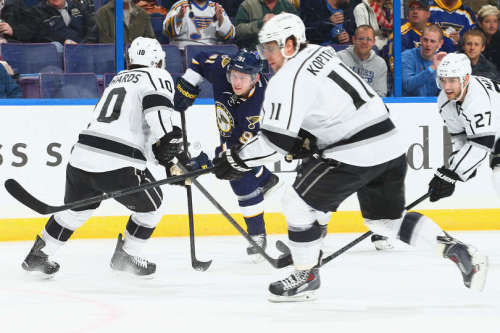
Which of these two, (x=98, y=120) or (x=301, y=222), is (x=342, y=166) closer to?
(x=301, y=222)

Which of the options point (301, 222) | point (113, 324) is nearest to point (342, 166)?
point (301, 222)

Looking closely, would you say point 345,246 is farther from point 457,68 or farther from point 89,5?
point 89,5

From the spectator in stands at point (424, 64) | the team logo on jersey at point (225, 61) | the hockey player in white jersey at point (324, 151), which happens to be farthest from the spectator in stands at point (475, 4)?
the hockey player in white jersey at point (324, 151)

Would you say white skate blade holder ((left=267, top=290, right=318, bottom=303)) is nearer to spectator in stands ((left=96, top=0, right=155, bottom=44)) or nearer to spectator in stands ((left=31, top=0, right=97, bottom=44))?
spectator in stands ((left=96, top=0, right=155, bottom=44))

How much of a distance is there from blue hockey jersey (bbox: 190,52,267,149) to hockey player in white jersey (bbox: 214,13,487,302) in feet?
3.49

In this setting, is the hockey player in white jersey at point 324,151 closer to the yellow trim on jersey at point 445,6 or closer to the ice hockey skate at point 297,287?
the ice hockey skate at point 297,287

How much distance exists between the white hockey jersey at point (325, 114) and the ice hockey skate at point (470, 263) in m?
0.41

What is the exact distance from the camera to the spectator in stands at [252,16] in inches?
220

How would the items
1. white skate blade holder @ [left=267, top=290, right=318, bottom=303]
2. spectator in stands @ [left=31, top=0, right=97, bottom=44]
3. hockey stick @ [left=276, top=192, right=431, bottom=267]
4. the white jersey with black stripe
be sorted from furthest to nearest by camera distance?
spectator in stands @ [left=31, top=0, right=97, bottom=44]
the white jersey with black stripe
hockey stick @ [left=276, top=192, right=431, bottom=267]
white skate blade holder @ [left=267, top=290, right=318, bottom=303]

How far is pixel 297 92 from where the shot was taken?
2.80m

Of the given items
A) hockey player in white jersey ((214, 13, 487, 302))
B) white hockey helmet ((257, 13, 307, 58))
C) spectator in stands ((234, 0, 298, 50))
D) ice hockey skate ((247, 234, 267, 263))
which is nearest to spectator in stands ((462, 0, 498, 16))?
spectator in stands ((234, 0, 298, 50))

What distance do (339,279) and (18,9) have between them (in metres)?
2.88

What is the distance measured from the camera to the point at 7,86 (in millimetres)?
4988

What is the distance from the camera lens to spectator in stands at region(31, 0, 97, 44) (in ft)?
17.3
